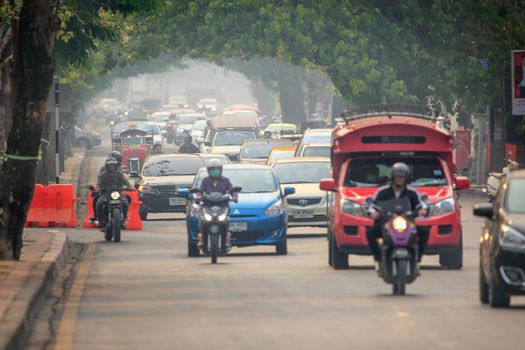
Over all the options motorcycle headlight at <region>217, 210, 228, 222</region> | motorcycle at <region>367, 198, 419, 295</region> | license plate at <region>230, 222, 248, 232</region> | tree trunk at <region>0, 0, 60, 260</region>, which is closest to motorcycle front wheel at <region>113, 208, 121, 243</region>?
license plate at <region>230, 222, 248, 232</region>

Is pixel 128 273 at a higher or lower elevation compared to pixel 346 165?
lower

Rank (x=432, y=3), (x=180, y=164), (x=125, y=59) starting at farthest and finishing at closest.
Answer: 1. (x=125, y=59)
2. (x=432, y=3)
3. (x=180, y=164)

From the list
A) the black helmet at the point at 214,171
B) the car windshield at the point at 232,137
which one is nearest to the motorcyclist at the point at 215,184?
the black helmet at the point at 214,171

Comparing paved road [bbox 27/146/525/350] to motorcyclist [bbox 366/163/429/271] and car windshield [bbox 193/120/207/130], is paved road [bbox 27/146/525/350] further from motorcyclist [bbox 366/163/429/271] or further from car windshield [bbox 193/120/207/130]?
car windshield [bbox 193/120/207/130]

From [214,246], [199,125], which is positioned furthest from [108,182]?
[199,125]

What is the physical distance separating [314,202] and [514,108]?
1037cm

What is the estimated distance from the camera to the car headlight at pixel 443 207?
22.8 metres

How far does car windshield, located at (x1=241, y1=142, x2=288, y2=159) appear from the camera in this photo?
47.9 m

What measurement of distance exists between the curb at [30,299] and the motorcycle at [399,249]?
3867mm

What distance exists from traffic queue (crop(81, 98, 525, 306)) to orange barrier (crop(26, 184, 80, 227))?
3.82 m

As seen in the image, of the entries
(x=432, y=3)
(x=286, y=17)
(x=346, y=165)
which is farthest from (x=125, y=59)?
(x=346, y=165)

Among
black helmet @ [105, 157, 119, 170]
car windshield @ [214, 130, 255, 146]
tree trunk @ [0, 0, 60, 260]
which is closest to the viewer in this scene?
tree trunk @ [0, 0, 60, 260]

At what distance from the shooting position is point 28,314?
16.2 m

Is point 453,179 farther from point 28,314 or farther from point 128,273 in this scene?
point 28,314
